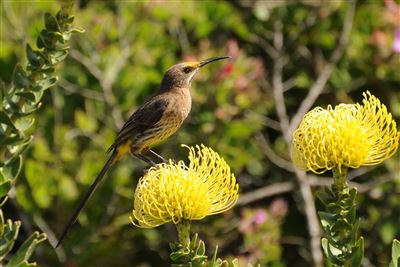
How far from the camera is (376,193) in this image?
23.8ft

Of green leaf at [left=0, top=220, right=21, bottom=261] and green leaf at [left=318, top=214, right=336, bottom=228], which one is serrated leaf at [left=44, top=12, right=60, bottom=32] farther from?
green leaf at [left=318, top=214, right=336, bottom=228]

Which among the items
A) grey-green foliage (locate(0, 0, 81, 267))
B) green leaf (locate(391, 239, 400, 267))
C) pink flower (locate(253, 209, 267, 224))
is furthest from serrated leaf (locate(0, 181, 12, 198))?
pink flower (locate(253, 209, 267, 224))

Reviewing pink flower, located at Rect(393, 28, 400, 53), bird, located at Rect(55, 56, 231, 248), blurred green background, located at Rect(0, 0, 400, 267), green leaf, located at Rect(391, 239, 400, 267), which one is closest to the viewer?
green leaf, located at Rect(391, 239, 400, 267)

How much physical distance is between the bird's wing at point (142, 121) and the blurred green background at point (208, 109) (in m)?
1.49

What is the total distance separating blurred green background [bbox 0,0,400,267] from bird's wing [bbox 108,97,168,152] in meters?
1.49

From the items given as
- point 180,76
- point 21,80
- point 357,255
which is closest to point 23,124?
point 21,80

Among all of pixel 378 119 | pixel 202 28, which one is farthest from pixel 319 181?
pixel 378 119

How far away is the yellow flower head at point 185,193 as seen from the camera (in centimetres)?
354

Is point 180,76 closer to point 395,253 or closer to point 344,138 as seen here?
point 344,138

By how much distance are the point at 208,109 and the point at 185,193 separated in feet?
12.4

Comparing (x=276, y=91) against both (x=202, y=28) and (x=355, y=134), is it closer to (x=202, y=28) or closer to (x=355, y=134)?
(x=202, y=28)

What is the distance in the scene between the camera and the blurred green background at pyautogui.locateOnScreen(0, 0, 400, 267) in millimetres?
6988

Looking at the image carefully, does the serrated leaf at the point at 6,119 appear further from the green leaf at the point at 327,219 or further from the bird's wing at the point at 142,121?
the bird's wing at the point at 142,121

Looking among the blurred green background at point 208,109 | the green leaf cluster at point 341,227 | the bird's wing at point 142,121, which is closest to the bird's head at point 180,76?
the bird's wing at point 142,121
